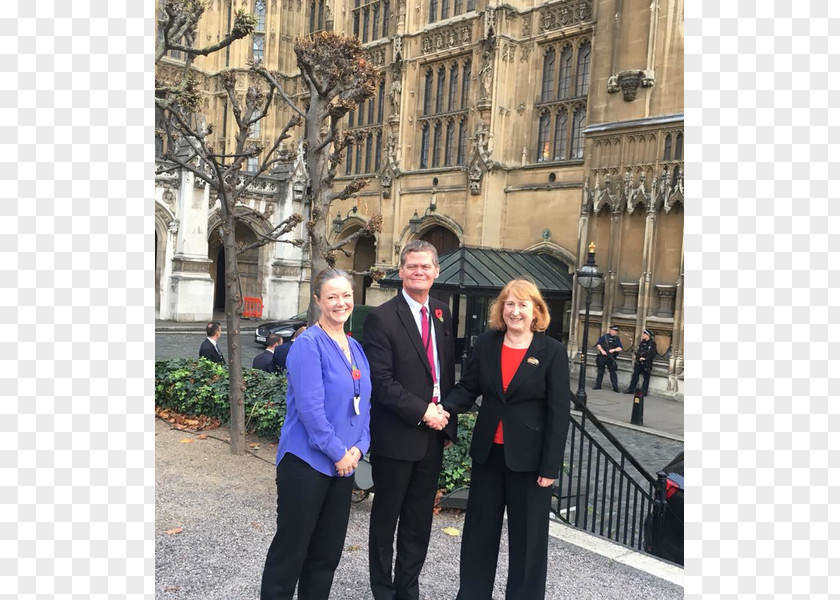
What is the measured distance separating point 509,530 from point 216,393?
19.0 ft

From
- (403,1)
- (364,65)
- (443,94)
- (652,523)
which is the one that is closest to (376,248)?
(443,94)

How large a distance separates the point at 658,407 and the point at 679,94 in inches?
307

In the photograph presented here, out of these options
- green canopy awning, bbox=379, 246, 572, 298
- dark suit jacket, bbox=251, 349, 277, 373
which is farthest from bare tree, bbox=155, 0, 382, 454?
green canopy awning, bbox=379, 246, 572, 298

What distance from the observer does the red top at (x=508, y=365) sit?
3.64m

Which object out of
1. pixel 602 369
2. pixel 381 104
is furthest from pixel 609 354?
pixel 381 104

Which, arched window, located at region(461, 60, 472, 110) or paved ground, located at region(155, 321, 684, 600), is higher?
arched window, located at region(461, 60, 472, 110)

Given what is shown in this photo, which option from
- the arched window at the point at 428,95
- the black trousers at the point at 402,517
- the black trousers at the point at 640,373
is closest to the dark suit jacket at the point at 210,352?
the black trousers at the point at 402,517

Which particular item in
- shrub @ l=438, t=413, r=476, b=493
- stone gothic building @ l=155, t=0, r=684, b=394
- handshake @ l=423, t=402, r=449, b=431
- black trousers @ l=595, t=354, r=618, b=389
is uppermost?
stone gothic building @ l=155, t=0, r=684, b=394

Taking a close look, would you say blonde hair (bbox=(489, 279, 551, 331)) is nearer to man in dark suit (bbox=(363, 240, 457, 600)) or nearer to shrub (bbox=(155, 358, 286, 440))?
man in dark suit (bbox=(363, 240, 457, 600))

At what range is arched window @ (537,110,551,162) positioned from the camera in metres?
21.5

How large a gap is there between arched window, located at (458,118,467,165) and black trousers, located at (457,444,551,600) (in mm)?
20620

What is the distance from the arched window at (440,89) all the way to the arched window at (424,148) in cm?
82

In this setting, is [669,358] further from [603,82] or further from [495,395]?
[495,395]

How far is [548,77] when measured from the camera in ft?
70.5
